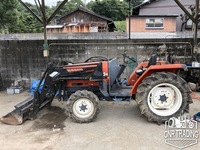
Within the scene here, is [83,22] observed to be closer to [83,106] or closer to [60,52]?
[60,52]

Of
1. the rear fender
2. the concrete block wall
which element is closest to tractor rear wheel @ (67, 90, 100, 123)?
the rear fender

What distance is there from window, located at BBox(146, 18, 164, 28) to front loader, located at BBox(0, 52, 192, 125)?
14.3 meters

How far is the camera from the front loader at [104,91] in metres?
3.65

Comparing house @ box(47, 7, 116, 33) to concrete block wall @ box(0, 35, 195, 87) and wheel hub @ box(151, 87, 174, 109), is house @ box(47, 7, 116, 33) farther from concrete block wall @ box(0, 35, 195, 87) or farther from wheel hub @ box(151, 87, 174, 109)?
wheel hub @ box(151, 87, 174, 109)

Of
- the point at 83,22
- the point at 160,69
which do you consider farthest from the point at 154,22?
the point at 160,69

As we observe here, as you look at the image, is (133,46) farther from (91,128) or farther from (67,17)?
(67,17)

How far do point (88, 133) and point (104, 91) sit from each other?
0.91m

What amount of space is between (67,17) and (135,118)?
23687 millimetres

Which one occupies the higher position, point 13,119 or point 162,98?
point 162,98

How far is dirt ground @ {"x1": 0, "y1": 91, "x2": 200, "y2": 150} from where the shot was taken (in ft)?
9.84

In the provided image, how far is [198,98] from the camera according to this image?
5336 mm

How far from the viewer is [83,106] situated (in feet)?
12.4

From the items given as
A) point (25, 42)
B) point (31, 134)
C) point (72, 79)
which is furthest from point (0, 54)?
point (31, 134)

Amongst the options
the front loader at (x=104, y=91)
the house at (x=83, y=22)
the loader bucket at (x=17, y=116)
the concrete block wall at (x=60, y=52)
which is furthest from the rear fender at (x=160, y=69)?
the house at (x=83, y=22)
